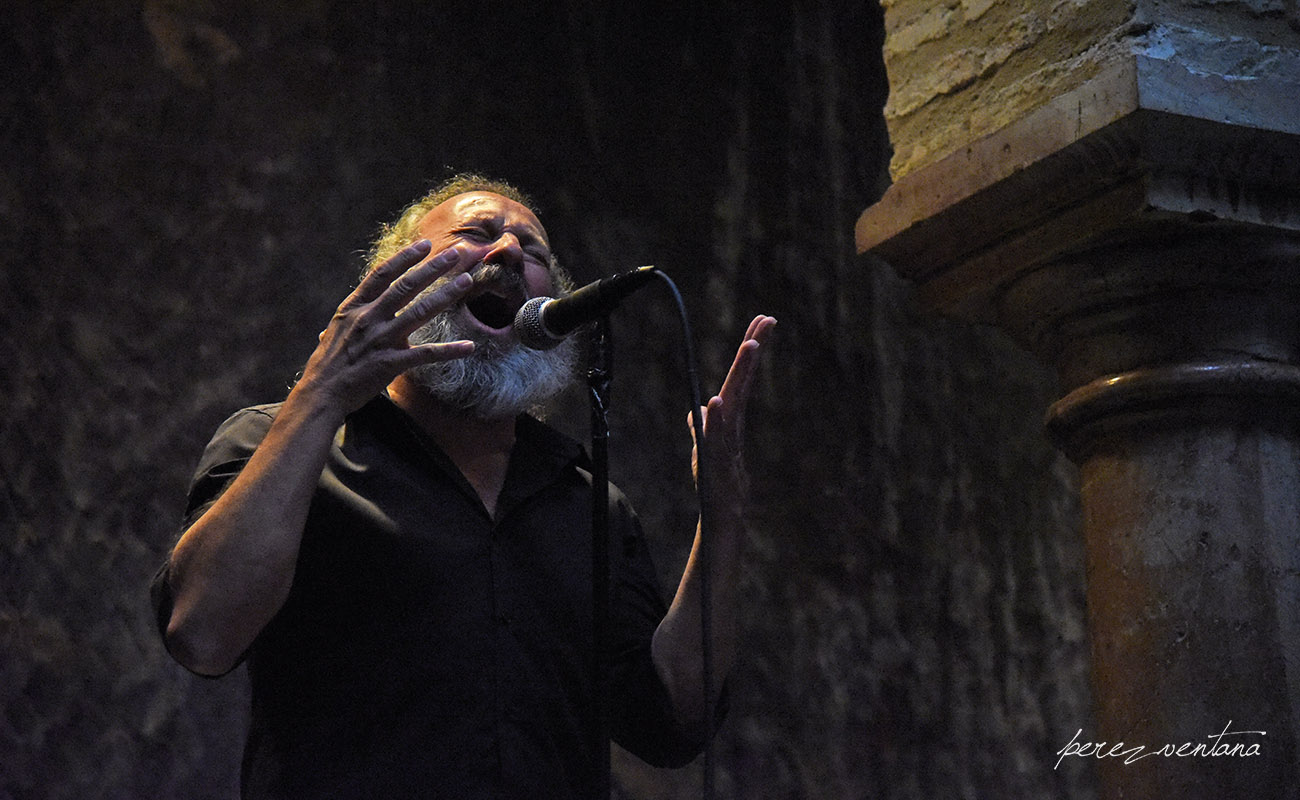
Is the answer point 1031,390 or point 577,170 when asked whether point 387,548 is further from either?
point 1031,390

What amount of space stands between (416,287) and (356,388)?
6.0 inches

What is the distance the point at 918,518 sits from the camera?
13.6 feet

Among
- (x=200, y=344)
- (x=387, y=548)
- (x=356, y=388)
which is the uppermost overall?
(x=200, y=344)

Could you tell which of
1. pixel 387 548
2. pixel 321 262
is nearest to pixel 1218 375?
pixel 387 548

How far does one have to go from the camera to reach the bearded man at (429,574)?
1720mm

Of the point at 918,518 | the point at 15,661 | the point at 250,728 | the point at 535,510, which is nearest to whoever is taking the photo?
the point at 250,728

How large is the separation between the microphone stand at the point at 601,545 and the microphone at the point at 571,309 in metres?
0.03

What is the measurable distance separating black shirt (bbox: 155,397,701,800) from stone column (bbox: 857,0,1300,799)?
3.20ft

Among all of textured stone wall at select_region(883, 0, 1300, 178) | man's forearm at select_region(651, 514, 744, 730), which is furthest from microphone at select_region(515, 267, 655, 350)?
textured stone wall at select_region(883, 0, 1300, 178)

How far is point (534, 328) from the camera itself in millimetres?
1748

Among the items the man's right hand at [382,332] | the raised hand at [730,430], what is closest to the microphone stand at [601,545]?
the man's right hand at [382,332]

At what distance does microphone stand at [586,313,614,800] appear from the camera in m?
1.64

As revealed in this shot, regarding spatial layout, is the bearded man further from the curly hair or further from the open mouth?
the curly hair

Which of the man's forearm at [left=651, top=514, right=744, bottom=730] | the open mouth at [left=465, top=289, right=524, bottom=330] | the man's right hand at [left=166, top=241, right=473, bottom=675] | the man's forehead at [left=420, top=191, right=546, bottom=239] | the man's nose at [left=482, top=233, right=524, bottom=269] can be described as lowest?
the man's forearm at [left=651, top=514, right=744, bottom=730]
